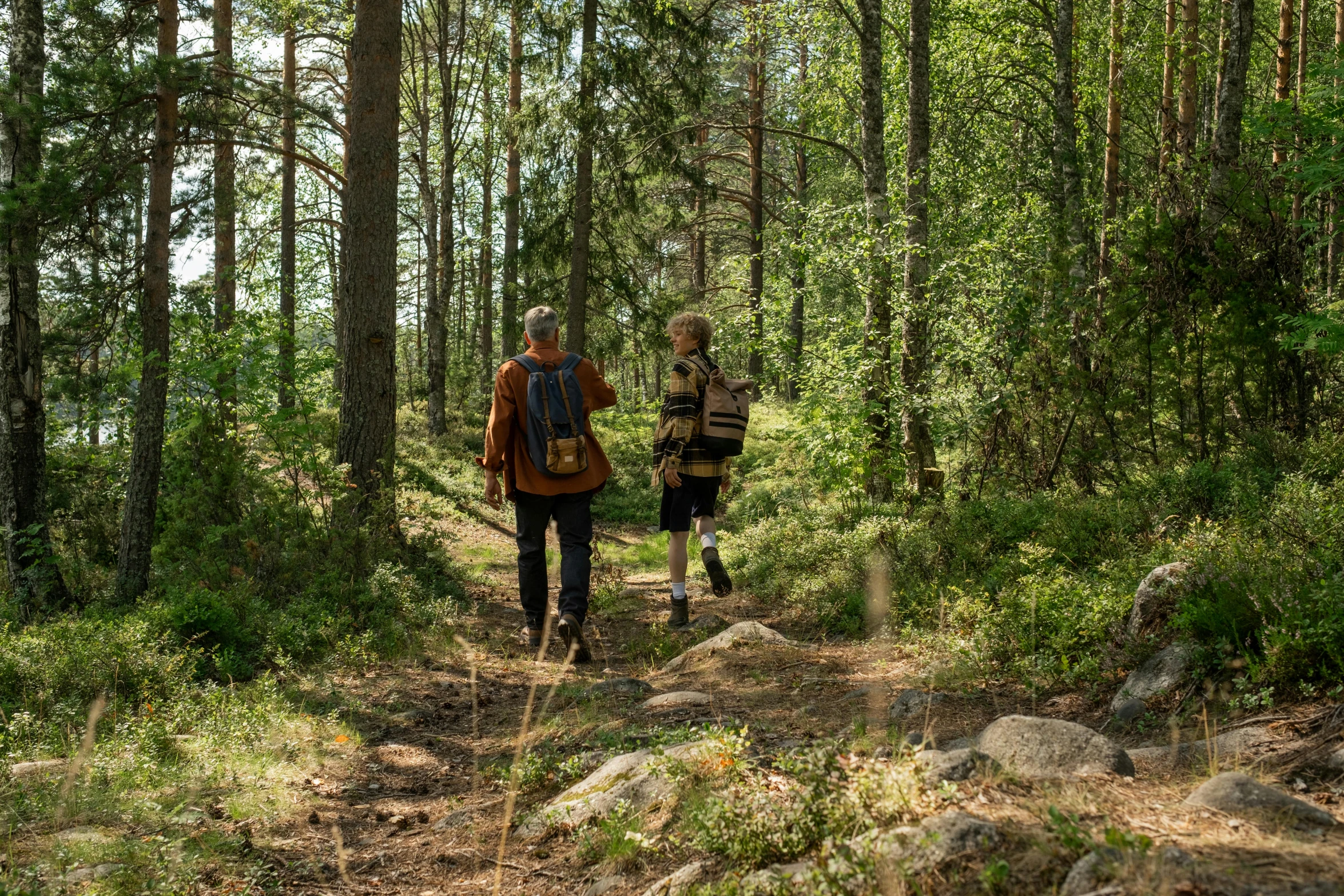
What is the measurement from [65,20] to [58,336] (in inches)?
118

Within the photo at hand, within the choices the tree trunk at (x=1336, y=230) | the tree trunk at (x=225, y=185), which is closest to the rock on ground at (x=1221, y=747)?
the tree trunk at (x=1336, y=230)

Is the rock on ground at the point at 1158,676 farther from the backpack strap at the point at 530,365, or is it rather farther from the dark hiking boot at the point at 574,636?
the backpack strap at the point at 530,365

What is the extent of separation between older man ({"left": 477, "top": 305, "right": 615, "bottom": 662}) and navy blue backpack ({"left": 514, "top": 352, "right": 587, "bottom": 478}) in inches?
2.6

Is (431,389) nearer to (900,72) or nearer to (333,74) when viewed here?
(333,74)

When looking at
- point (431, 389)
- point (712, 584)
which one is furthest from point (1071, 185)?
point (431, 389)

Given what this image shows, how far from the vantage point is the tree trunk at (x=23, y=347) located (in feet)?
25.0

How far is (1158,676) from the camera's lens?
4.25m

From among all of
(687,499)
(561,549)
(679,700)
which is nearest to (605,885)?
(679,700)

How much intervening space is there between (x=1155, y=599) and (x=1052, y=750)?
6.12ft

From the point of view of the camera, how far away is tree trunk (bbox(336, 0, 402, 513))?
8.38 meters

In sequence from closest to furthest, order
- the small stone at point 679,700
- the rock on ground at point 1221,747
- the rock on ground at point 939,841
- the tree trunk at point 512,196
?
the rock on ground at point 939,841 < the rock on ground at point 1221,747 < the small stone at point 679,700 < the tree trunk at point 512,196

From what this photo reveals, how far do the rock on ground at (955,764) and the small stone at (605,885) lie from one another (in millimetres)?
1021

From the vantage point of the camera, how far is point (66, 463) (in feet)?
32.1

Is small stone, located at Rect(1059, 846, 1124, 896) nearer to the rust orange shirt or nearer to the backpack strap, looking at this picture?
the rust orange shirt
